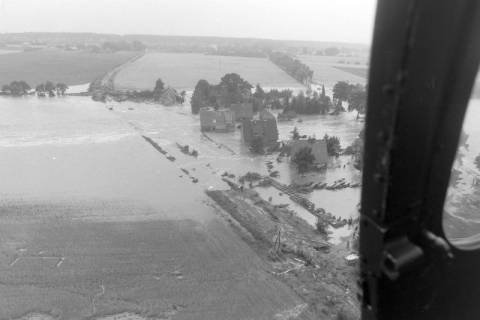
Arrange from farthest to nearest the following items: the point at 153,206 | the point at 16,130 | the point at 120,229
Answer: the point at 16,130 < the point at 153,206 < the point at 120,229

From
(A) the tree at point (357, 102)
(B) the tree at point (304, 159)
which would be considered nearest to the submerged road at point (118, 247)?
(B) the tree at point (304, 159)

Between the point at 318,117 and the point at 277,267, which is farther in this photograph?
the point at 318,117

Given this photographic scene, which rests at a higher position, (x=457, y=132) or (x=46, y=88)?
(x=457, y=132)

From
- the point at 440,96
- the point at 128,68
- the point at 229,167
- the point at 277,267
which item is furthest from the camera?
the point at 128,68

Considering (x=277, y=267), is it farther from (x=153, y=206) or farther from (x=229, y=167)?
(x=229, y=167)

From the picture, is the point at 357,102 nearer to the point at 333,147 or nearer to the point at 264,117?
the point at 264,117

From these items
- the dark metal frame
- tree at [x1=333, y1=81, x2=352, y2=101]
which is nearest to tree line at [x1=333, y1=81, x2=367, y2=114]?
tree at [x1=333, y1=81, x2=352, y2=101]

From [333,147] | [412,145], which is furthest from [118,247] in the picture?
[333,147]

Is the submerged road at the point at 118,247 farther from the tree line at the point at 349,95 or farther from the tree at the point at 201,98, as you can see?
the tree line at the point at 349,95

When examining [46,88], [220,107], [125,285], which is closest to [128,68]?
[46,88]
